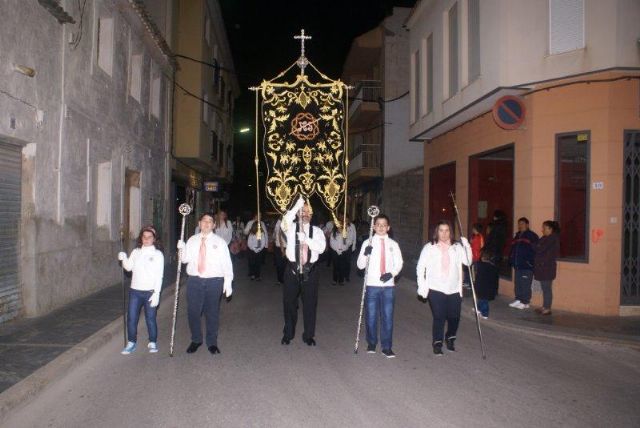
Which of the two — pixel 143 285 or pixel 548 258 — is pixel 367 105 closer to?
pixel 548 258

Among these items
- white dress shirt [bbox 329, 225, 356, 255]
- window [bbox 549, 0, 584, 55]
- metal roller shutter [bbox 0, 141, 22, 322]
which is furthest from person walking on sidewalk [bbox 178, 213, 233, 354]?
window [bbox 549, 0, 584, 55]

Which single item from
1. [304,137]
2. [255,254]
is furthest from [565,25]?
[255,254]

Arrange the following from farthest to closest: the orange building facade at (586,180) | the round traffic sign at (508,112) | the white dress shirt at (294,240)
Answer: the round traffic sign at (508,112) < the orange building facade at (586,180) < the white dress shirt at (294,240)

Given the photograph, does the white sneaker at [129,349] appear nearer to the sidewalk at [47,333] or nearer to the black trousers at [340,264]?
the sidewalk at [47,333]

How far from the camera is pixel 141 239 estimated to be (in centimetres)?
700

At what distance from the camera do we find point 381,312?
691cm

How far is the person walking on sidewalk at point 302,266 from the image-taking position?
23.9 feet

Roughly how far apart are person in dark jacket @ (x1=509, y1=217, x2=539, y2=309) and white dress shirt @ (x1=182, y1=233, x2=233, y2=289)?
5917 mm

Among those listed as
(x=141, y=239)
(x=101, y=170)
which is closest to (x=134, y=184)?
(x=101, y=170)

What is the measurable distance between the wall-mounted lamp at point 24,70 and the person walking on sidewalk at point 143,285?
3.49 m

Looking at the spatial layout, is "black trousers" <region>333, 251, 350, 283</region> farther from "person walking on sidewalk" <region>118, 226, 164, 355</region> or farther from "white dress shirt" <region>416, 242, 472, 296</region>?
"person walking on sidewalk" <region>118, 226, 164, 355</region>

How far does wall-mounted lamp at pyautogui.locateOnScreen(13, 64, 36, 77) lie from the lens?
813cm

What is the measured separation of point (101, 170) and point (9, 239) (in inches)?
181

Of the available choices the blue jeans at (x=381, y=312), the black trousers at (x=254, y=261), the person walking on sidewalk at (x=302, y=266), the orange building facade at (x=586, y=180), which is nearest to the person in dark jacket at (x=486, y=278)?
the orange building facade at (x=586, y=180)
